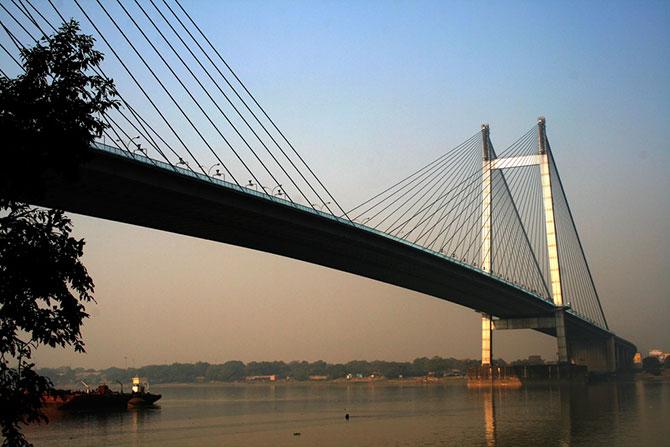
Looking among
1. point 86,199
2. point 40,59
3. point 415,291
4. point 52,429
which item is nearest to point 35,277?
point 40,59

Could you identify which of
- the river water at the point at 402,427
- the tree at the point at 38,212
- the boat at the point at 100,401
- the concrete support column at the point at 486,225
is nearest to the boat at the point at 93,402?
the boat at the point at 100,401

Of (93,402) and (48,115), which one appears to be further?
(93,402)

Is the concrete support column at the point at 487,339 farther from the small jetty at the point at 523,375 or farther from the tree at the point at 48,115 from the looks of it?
the tree at the point at 48,115

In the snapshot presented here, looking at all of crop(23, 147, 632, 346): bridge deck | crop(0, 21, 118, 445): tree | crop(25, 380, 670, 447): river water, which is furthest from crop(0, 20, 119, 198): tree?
crop(25, 380, 670, 447): river water

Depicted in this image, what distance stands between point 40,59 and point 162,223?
36.9 m

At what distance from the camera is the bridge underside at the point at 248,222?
4050 cm

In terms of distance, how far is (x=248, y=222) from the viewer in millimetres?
50938

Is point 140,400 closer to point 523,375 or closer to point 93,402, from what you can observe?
point 93,402

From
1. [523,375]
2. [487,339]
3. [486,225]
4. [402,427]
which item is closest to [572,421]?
[402,427]

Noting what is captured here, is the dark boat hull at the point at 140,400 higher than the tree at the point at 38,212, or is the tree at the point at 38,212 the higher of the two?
the tree at the point at 38,212

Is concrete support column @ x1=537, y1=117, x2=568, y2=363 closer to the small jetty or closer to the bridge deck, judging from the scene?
the small jetty

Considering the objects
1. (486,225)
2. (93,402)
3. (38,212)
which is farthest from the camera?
(486,225)

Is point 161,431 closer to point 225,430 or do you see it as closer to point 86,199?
point 225,430

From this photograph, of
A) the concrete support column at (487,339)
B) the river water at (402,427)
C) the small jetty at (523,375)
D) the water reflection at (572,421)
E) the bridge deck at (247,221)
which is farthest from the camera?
the concrete support column at (487,339)
